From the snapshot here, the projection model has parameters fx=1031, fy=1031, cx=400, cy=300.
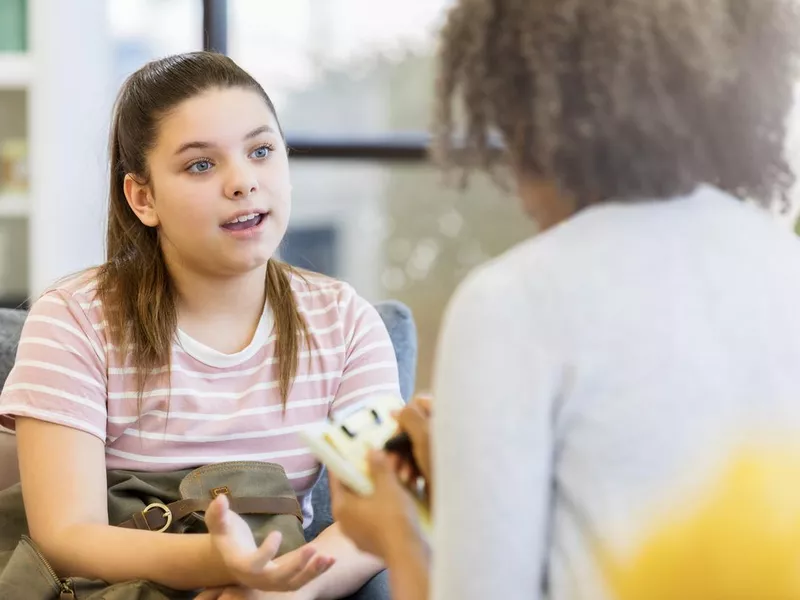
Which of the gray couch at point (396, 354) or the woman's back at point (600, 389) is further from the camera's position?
the gray couch at point (396, 354)

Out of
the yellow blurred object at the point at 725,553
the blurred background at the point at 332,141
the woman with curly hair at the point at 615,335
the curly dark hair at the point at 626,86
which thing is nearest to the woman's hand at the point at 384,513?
the woman with curly hair at the point at 615,335

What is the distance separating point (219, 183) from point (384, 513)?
2.03 feet

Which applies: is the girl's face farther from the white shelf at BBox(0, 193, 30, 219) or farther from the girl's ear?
the white shelf at BBox(0, 193, 30, 219)

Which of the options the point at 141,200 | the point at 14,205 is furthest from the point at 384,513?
the point at 14,205

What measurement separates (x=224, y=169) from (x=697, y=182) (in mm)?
727

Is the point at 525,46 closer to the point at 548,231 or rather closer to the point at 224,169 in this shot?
the point at 548,231

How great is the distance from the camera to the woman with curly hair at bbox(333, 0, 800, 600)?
78cm

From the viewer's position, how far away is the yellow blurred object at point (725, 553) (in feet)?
2.61

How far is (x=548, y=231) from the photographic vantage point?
2.78ft

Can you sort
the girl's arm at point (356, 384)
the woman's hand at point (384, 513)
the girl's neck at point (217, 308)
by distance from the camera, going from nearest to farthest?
the woman's hand at point (384, 513) → the girl's arm at point (356, 384) → the girl's neck at point (217, 308)

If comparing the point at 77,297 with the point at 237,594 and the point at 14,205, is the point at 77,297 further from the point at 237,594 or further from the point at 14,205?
the point at 14,205

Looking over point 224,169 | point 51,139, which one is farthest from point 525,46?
point 51,139

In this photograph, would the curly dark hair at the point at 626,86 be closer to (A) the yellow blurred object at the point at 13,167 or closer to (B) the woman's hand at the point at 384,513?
(B) the woman's hand at the point at 384,513

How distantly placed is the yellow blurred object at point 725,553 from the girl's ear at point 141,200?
35.2 inches
